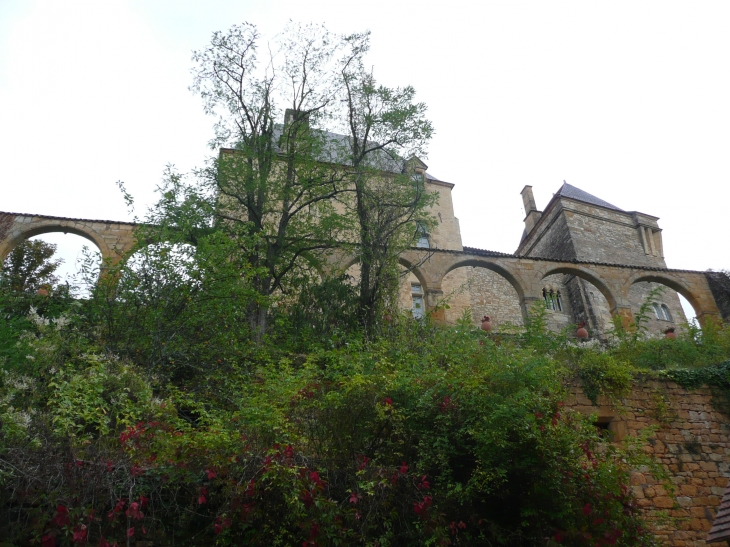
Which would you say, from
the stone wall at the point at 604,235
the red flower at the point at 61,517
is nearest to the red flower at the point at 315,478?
the red flower at the point at 61,517

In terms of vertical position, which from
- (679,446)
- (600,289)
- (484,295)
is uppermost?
(484,295)

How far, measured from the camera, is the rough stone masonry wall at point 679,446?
7.25 m

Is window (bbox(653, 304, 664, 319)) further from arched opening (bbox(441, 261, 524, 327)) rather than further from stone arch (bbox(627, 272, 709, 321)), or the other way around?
stone arch (bbox(627, 272, 709, 321))

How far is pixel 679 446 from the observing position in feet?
26.1

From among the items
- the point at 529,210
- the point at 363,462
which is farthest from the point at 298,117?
the point at 529,210

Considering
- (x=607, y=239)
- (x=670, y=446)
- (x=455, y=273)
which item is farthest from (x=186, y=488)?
(x=607, y=239)

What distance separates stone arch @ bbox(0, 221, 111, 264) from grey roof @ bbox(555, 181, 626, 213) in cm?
1833

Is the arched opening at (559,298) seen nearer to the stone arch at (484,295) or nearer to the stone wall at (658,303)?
the stone arch at (484,295)

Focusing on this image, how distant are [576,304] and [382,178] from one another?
1231cm

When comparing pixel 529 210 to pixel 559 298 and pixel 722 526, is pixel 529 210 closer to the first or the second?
pixel 559 298

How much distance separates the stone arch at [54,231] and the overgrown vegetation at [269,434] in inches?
140

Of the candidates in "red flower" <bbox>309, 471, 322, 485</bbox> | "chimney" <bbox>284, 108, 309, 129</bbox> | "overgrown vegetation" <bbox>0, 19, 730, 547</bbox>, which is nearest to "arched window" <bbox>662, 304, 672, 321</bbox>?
"overgrown vegetation" <bbox>0, 19, 730, 547</bbox>

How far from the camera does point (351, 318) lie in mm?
10297

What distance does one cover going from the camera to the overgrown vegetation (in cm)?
452
